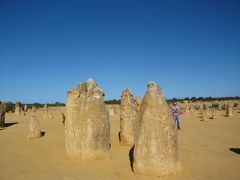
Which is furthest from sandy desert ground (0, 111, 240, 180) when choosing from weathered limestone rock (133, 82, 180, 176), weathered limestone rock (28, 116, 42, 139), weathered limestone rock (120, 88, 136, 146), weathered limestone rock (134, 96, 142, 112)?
weathered limestone rock (28, 116, 42, 139)

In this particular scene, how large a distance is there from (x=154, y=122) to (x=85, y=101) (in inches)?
121

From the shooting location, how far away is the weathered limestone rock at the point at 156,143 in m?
6.83

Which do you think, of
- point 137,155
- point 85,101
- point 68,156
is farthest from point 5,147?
point 137,155

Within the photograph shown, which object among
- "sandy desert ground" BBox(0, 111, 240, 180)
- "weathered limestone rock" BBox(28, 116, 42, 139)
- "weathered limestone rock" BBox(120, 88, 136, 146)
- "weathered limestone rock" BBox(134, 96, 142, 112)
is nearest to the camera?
"sandy desert ground" BBox(0, 111, 240, 180)

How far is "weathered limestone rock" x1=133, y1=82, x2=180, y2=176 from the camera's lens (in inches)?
269

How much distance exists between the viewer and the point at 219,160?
8547mm

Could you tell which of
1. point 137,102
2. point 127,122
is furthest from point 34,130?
point 137,102

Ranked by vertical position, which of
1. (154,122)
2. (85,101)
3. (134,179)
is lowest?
(134,179)

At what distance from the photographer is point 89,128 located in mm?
8820

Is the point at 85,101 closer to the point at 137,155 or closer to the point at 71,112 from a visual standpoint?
the point at 71,112

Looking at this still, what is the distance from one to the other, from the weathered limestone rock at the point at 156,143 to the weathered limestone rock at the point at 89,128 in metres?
1.99

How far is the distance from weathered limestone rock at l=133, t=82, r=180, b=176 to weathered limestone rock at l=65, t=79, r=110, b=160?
1.99 meters

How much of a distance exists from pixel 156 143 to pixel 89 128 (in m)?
2.72

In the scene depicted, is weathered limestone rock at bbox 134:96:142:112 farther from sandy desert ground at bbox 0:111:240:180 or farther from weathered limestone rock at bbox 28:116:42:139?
weathered limestone rock at bbox 28:116:42:139
